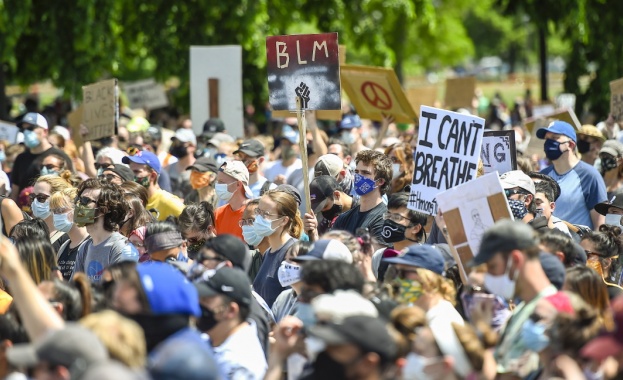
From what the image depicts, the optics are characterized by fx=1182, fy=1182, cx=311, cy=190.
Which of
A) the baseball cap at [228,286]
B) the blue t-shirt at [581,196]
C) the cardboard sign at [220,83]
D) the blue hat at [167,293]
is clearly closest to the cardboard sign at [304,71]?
the blue t-shirt at [581,196]

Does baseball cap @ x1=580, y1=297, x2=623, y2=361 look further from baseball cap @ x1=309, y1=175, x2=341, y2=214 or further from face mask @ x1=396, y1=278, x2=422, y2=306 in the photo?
baseball cap @ x1=309, y1=175, x2=341, y2=214

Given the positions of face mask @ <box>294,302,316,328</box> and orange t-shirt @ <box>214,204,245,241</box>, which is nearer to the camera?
face mask @ <box>294,302,316,328</box>

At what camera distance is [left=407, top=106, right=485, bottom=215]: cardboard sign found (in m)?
8.06

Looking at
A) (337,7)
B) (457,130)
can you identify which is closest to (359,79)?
(457,130)

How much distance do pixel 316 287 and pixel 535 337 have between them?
3.63 feet

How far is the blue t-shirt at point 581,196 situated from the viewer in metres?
9.59

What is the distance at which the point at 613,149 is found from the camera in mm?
10711

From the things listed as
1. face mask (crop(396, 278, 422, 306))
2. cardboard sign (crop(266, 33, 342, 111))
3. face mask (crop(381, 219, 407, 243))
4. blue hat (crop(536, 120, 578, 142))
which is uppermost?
cardboard sign (crop(266, 33, 342, 111))

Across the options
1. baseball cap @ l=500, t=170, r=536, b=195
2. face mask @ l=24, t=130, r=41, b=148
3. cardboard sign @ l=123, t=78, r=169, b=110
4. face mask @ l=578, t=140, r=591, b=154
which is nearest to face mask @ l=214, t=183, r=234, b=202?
baseball cap @ l=500, t=170, r=536, b=195

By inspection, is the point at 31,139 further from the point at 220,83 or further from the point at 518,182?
the point at 518,182

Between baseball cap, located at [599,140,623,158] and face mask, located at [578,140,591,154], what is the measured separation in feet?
3.34

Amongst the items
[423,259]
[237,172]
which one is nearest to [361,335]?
[423,259]

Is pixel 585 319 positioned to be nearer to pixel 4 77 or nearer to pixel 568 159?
pixel 568 159

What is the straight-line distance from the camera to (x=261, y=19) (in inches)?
779
